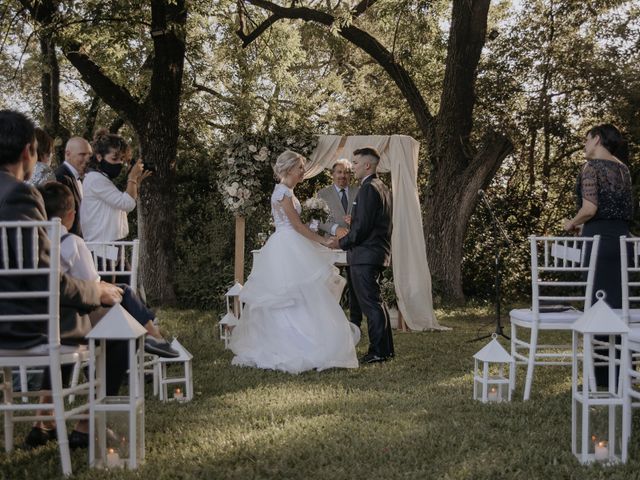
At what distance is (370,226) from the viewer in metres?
6.53

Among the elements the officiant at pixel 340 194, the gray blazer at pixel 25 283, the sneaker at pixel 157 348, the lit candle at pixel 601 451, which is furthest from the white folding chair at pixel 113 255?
the officiant at pixel 340 194

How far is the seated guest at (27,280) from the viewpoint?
315cm

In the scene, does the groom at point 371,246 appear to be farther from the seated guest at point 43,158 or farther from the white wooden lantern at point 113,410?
the white wooden lantern at point 113,410

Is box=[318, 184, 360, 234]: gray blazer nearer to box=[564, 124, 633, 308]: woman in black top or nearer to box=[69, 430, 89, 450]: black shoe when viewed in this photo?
A: box=[564, 124, 633, 308]: woman in black top

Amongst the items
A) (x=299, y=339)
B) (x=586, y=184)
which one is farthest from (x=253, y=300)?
(x=586, y=184)

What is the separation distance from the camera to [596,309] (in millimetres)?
3484

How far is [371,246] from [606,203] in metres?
2.13

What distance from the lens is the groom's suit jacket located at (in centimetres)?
650

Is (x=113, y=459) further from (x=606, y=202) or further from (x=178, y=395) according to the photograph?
(x=606, y=202)

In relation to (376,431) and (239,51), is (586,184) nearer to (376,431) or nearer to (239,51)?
(376,431)

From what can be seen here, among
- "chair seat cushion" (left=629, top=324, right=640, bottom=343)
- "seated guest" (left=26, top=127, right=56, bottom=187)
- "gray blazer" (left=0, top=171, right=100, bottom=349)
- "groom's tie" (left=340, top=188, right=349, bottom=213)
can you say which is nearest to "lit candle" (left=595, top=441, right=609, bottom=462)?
"chair seat cushion" (left=629, top=324, right=640, bottom=343)

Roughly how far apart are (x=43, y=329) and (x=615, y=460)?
2641mm

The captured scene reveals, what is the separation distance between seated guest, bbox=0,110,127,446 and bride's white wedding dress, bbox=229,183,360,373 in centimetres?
276

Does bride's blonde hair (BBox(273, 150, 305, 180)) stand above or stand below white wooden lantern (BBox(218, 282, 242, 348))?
above
